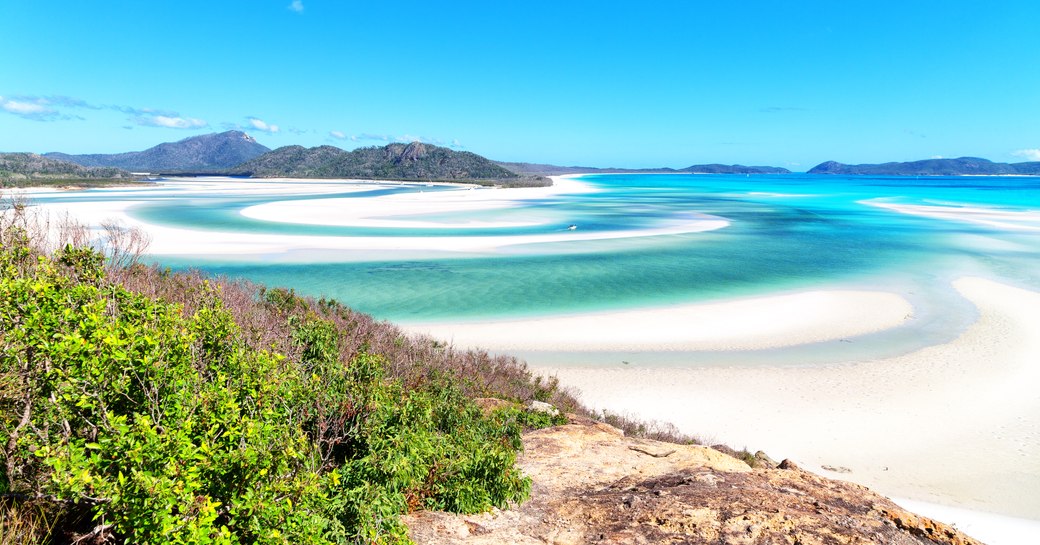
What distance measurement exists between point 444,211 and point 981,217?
58011 mm

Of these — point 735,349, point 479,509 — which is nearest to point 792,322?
point 735,349

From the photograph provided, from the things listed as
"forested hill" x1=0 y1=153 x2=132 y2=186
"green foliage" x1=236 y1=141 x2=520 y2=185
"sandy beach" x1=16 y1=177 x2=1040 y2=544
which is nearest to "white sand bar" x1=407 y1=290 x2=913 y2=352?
"sandy beach" x1=16 y1=177 x2=1040 y2=544

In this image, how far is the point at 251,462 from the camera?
12.5ft

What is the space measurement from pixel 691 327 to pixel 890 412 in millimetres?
7538

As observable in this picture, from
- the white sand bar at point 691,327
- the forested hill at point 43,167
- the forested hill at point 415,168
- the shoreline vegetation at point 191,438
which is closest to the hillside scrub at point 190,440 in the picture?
the shoreline vegetation at point 191,438

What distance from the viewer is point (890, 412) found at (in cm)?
1350

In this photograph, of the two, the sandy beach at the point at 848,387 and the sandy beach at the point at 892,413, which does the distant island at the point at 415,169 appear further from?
the sandy beach at the point at 892,413

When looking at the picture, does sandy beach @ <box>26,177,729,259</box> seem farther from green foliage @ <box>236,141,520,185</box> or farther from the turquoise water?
green foliage @ <box>236,141,520,185</box>

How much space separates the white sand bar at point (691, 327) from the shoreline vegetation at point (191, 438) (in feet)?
38.6

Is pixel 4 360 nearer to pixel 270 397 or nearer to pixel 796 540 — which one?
pixel 270 397

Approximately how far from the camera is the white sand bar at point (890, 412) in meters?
10.7

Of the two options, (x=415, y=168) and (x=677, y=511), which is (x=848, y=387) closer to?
(x=677, y=511)

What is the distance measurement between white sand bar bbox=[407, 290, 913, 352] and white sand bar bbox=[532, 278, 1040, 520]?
2278 mm

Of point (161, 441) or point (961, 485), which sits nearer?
point (161, 441)
